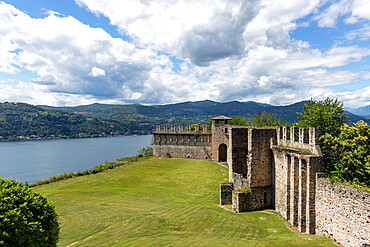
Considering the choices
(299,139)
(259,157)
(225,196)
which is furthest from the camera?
(225,196)

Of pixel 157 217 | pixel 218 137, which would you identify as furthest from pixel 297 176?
pixel 218 137

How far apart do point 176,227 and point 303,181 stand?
9.44 metres

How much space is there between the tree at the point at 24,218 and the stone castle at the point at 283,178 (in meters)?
14.4

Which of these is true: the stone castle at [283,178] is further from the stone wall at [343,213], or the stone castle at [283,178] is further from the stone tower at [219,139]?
the stone tower at [219,139]

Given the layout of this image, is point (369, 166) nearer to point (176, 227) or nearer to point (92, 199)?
point (176, 227)

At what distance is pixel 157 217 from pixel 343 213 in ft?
41.7

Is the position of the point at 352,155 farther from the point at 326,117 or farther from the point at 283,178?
the point at 326,117

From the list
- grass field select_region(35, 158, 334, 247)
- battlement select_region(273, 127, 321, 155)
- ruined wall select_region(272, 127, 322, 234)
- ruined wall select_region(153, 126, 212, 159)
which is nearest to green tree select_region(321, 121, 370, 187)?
ruined wall select_region(272, 127, 322, 234)

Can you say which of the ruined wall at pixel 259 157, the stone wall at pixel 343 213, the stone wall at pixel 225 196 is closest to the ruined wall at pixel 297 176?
the stone wall at pixel 343 213

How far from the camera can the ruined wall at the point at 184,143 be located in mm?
50688

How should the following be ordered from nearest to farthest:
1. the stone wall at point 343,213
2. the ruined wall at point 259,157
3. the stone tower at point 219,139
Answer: the stone wall at point 343,213, the ruined wall at point 259,157, the stone tower at point 219,139

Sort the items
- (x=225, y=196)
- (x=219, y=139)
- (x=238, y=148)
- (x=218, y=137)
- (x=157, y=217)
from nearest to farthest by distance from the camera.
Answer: (x=157, y=217), (x=225, y=196), (x=238, y=148), (x=219, y=139), (x=218, y=137)

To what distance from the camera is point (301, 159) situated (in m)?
15.2

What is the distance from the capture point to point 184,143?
5306 centimetres
